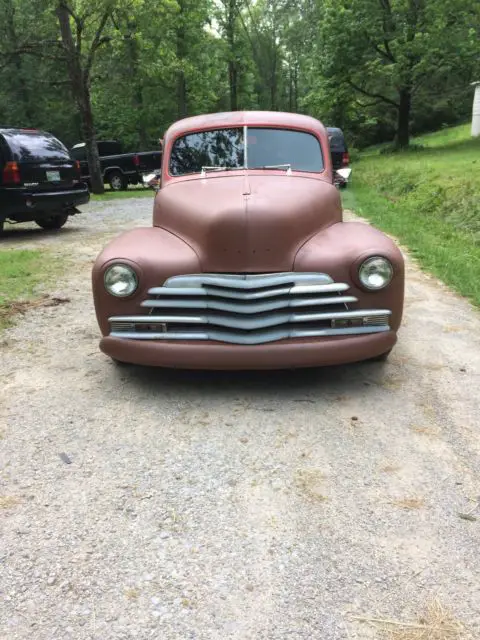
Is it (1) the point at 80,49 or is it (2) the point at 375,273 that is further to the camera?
(1) the point at 80,49

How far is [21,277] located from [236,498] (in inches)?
216

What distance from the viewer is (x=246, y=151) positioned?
201 inches

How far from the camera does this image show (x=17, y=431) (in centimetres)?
339

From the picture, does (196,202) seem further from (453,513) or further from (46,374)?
(453,513)

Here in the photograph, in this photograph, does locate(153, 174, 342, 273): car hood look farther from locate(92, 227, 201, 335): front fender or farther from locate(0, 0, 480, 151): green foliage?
locate(0, 0, 480, 151): green foliage

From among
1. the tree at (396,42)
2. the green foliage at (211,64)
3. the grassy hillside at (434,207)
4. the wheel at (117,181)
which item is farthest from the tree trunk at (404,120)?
the wheel at (117,181)

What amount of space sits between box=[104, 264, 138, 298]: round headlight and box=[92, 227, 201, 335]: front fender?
0.03m

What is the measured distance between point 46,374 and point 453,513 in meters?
3.00

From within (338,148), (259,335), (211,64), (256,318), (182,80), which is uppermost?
(211,64)

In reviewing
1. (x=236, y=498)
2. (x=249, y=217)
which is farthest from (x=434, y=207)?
(x=236, y=498)

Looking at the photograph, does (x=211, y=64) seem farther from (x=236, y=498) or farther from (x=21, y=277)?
(x=236, y=498)

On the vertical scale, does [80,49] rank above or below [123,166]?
above

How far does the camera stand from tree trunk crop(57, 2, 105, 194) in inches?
A: 655

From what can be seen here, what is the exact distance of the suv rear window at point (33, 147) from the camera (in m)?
9.40
